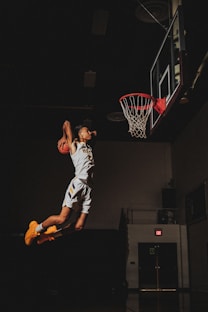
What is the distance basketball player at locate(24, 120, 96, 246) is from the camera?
7.00 metres

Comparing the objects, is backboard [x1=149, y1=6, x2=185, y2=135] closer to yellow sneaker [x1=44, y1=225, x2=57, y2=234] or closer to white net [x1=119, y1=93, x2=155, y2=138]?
white net [x1=119, y1=93, x2=155, y2=138]

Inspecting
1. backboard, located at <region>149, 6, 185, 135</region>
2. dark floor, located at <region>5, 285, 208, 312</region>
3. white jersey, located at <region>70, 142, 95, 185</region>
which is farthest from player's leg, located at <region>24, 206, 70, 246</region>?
backboard, located at <region>149, 6, 185, 135</region>

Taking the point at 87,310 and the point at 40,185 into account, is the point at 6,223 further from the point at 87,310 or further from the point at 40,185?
the point at 87,310

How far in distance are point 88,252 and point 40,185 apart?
119 inches

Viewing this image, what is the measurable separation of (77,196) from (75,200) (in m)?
0.08

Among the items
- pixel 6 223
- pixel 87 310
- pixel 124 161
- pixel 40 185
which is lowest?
pixel 87 310

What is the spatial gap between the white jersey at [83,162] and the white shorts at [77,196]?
4.5 inches

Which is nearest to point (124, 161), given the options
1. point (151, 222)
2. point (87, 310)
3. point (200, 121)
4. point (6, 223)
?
point (151, 222)

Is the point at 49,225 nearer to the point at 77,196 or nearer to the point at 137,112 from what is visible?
the point at 77,196

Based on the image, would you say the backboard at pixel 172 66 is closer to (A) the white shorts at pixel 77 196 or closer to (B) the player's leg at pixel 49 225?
(A) the white shorts at pixel 77 196

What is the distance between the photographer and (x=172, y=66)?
20.6 feet

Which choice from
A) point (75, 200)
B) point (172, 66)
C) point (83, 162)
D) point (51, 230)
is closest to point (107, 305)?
point (51, 230)

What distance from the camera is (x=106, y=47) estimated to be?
9.11m

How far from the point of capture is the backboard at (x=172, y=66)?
18.9 feet
